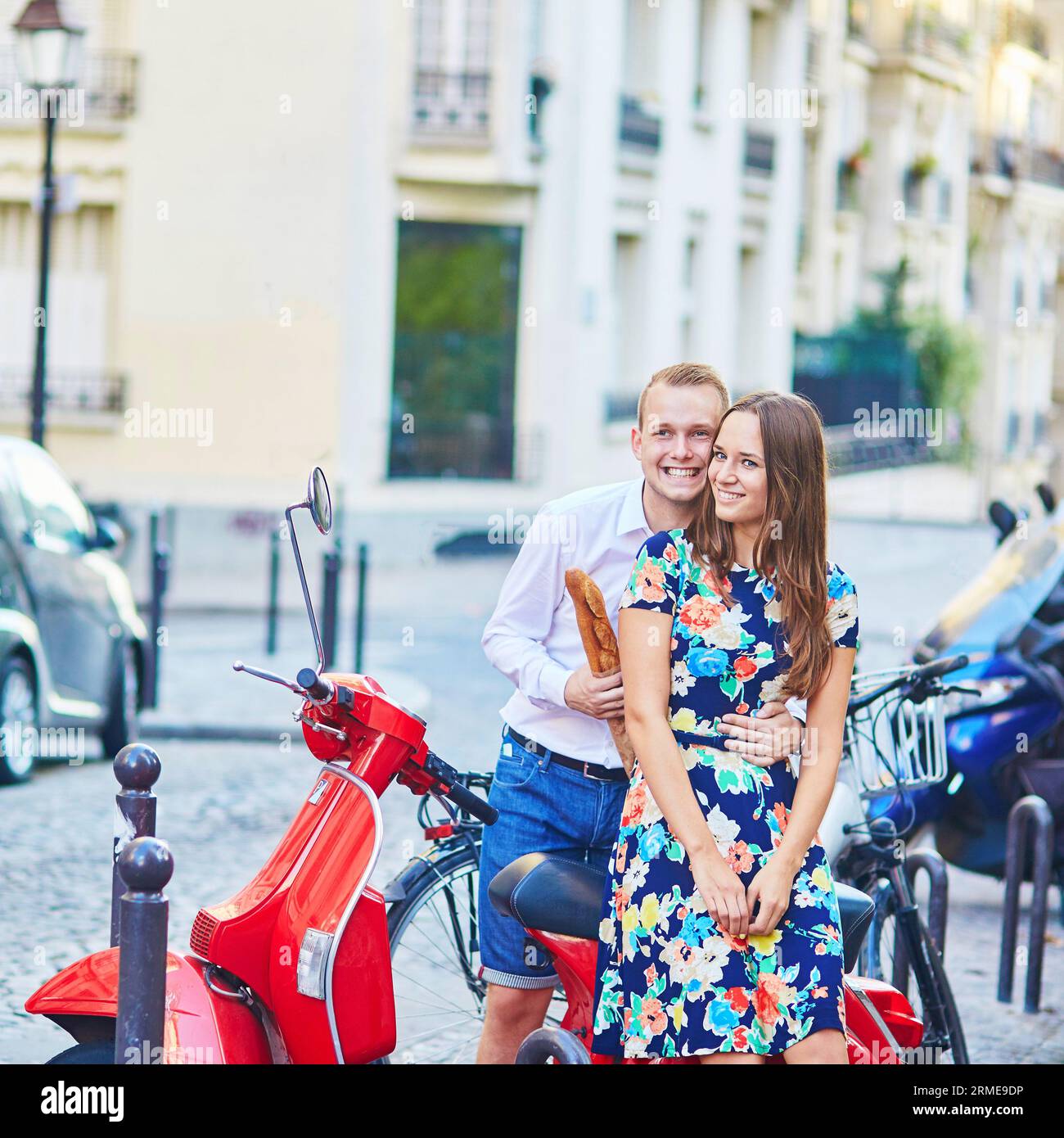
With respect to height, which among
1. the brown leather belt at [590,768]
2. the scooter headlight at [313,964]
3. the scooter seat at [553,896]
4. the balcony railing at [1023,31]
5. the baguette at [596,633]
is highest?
the balcony railing at [1023,31]

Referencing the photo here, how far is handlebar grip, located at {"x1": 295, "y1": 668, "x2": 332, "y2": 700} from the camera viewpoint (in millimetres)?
3443

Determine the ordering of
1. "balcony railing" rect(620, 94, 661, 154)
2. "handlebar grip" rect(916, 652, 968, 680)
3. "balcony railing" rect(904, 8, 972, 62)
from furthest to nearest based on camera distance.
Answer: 1. "balcony railing" rect(904, 8, 972, 62)
2. "balcony railing" rect(620, 94, 661, 154)
3. "handlebar grip" rect(916, 652, 968, 680)

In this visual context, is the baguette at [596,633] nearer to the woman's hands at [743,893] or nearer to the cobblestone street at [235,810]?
the woman's hands at [743,893]

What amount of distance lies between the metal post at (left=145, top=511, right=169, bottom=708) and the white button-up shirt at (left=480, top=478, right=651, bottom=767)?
7.01 m

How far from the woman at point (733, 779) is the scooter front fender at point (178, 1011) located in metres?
0.66

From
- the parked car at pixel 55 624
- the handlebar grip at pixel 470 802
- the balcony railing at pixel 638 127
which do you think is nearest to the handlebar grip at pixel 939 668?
the handlebar grip at pixel 470 802

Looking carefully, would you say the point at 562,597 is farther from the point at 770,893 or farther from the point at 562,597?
the point at 770,893

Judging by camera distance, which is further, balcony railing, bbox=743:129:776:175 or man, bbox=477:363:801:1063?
balcony railing, bbox=743:129:776:175

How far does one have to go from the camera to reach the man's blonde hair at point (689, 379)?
374 cm

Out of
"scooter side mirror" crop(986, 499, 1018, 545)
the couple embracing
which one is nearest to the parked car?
"scooter side mirror" crop(986, 499, 1018, 545)

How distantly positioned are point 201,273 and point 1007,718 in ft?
51.7

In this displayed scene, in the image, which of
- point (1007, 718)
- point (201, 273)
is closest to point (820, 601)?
point (1007, 718)

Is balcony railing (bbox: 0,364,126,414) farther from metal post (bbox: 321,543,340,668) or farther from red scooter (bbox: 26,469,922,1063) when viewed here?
red scooter (bbox: 26,469,922,1063)

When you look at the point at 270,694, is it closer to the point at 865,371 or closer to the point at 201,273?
the point at 201,273
